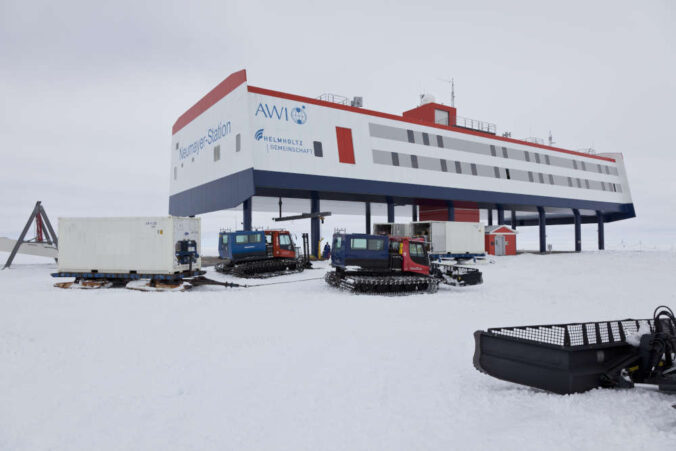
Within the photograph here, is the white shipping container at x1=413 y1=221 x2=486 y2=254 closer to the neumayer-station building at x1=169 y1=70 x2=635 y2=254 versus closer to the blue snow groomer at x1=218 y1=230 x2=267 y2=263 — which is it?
the neumayer-station building at x1=169 y1=70 x2=635 y2=254

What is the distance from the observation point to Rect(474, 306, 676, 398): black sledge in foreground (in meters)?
5.27

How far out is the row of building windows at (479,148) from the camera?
3014 cm

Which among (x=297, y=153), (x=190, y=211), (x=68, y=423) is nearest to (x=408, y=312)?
(x=68, y=423)

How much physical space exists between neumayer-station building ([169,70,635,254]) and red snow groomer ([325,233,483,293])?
34.3 feet

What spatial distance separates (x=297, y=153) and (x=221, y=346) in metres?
19.7

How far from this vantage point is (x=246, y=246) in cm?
2152

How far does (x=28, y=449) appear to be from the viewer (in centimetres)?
414

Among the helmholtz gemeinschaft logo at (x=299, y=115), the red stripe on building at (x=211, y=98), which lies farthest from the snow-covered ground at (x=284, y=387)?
the red stripe on building at (x=211, y=98)

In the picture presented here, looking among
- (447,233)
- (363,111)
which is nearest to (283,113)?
(363,111)

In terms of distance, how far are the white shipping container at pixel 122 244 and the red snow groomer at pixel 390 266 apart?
6520 millimetres

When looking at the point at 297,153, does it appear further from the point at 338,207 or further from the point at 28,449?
the point at 28,449

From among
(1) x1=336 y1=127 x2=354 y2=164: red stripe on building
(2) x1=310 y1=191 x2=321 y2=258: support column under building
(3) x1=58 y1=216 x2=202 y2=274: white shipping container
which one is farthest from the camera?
(2) x1=310 y1=191 x2=321 y2=258: support column under building

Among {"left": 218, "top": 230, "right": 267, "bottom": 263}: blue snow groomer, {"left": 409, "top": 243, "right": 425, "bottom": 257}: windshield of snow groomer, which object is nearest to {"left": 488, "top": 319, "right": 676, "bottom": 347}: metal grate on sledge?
{"left": 409, "top": 243, "right": 425, "bottom": 257}: windshield of snow groomer

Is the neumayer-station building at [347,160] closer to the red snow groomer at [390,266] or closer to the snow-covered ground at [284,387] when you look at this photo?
the red snow groomer at [390,266]
